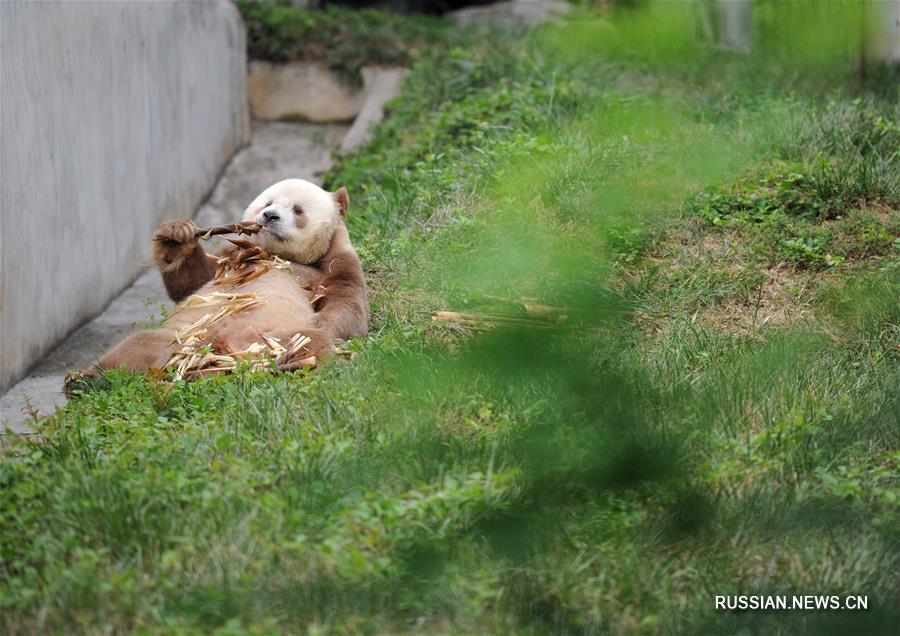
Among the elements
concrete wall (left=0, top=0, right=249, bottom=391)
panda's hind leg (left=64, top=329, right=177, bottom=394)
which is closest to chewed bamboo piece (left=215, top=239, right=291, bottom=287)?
panda's hind leg (left=64, top=329, right=177, bottom=394)

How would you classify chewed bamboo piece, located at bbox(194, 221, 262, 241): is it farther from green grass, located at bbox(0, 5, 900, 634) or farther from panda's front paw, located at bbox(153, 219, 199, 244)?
green grass, located at bbox(0, 5, 900, 634)

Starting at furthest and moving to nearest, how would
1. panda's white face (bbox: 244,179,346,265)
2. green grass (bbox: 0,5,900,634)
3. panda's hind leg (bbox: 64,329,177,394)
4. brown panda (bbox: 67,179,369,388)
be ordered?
panda's white face (bbox: 244,179,346,265) < brown panda (bbox: 67,179,369,388) < panda's hind leg (bbox: 64,329,177,394) < green grass (bbox: 0,5,900,634)

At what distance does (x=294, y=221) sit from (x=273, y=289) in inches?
19.9

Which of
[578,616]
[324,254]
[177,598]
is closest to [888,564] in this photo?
[578,616]

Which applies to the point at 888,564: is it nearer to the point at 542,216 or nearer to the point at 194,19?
the point at 542,216

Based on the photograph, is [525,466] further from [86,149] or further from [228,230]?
[86,149]

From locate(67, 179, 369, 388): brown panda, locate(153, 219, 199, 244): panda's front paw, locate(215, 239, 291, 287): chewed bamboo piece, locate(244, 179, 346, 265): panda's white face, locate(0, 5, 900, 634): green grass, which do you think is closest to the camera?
locate(0, 5, 900, 634): green grass

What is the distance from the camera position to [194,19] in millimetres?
11414

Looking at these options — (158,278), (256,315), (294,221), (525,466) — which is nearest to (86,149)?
(158,278)

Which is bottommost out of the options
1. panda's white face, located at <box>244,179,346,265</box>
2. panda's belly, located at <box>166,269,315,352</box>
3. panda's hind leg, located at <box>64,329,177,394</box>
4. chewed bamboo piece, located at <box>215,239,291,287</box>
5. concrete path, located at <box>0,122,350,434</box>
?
concrete path, located at <box>0,122,350,434</box>

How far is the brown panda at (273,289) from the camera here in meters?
5.66

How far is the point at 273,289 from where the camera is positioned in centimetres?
598

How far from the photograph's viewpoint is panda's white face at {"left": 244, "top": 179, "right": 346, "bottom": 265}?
6.24m

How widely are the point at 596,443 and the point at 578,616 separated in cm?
76
